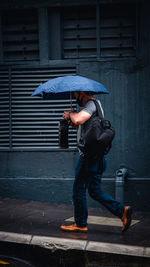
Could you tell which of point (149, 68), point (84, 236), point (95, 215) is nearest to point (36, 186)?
point (95, 215)

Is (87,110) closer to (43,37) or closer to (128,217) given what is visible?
(128,217)

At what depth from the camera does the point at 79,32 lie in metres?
8.07

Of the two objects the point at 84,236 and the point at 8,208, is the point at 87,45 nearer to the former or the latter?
the point at 8,208

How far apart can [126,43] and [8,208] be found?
12.8 feet

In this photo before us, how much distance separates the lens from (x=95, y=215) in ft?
23.4

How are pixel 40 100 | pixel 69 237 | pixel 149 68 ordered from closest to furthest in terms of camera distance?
pixel 69 237, pixel 149 68, pixel 40 100

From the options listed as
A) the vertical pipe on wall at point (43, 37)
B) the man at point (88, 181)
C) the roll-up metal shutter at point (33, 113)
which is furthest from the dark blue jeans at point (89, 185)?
the vertical pipe on wall at point (43, 37)

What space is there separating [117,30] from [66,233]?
4198 millimetres

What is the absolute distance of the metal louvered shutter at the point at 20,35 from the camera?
8.27 m

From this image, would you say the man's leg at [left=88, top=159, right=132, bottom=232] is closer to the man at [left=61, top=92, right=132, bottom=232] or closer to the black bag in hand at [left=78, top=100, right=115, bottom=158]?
the man at [left=61, top=92, right=132, bottom=232]

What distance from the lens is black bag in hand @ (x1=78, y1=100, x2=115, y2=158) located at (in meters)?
5.26

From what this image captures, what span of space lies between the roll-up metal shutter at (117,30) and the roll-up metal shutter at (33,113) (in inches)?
39.4

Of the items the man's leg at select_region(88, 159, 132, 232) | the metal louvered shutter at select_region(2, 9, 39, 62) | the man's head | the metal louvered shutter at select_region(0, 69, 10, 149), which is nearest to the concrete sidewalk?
the man's leg at select_region(88, 159, 132, 232)

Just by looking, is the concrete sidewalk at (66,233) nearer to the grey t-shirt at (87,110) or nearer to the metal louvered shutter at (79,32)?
the grey t-shirt at (87,110)
